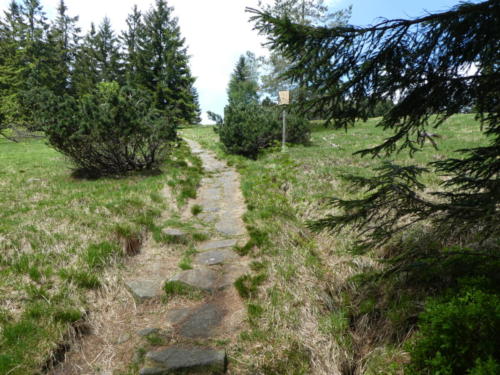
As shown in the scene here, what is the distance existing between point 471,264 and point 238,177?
27.4 ft

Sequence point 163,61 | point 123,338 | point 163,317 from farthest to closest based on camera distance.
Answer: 1. point 163,61
2. point 163,317
3. point 123,338

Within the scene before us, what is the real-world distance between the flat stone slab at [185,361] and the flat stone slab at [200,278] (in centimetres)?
117

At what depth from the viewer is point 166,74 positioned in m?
31.0

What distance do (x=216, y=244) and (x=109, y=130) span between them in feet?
18.7

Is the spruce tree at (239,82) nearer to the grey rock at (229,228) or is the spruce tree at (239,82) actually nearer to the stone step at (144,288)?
the grey rock at (229,228)

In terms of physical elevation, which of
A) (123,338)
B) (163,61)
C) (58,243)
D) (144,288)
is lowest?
(123,338)

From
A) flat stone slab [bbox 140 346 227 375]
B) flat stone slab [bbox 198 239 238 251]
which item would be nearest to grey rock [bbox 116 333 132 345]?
flat stone slab [bbox 140 346 227 375]

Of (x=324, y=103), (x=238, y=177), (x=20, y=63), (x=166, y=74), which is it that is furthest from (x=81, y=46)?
(x=324, y=103)

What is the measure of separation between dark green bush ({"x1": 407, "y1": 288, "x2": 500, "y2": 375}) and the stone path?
1.79 m

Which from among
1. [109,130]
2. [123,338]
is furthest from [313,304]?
[109,130]

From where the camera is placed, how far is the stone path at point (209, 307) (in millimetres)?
2682

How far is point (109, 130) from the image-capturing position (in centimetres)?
848

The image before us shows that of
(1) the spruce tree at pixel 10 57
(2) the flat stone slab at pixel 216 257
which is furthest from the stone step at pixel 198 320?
(1) the spruce tree at pixel 10 57

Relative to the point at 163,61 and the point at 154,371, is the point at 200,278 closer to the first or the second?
the point at 154,371
